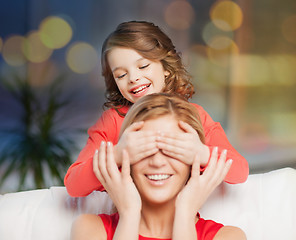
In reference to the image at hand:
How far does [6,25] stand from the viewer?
3.34 metres

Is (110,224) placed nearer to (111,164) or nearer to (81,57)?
(111,164)

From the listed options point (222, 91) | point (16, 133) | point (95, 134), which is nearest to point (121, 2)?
point (222, 91)

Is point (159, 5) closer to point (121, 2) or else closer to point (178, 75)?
point (121, 2)

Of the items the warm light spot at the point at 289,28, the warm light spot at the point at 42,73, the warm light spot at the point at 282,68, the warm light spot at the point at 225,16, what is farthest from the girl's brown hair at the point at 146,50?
the warm light spot at the point at 289,28

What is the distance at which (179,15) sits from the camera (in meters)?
3.50

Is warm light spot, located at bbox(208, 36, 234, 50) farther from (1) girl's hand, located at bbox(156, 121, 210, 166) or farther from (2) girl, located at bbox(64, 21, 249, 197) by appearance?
(1) girl's hand, located at bbox(156, 121, 210, 166)

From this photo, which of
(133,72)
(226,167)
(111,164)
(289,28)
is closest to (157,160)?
(111,164)

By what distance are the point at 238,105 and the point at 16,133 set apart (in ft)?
6.34

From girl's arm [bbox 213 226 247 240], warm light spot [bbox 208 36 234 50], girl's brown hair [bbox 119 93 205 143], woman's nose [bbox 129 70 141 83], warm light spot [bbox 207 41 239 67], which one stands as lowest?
girl's arm [bbox 213 226 247 240]

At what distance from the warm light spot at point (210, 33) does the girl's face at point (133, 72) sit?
2068mm

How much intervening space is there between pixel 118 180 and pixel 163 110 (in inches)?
9.5

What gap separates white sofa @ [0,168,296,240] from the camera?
1.51m

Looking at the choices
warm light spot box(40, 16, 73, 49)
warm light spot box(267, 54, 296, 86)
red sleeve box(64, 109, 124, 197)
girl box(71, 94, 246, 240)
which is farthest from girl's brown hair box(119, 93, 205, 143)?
warm light spot box(267, 54, 296, 86)

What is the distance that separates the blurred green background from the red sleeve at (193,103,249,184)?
1611 millimetres
